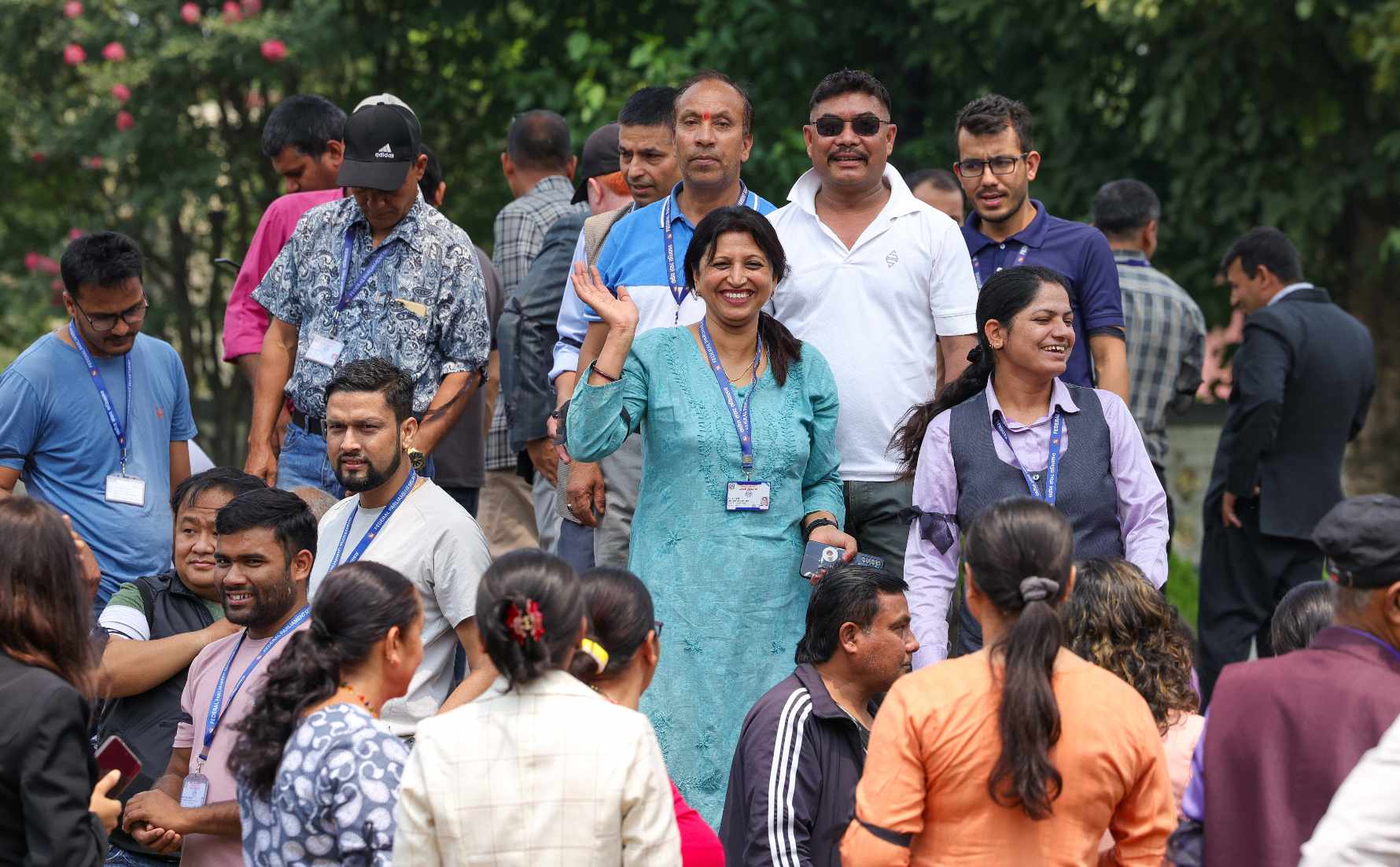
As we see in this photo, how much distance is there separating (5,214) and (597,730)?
12507mm

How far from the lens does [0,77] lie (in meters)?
13.5

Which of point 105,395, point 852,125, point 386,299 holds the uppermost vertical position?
point 852,125

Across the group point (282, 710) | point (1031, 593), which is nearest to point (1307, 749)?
point (1031, 593)

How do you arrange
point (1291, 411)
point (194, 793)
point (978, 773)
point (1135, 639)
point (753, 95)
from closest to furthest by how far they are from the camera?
point (978, 773) → point (1135, 639) → point (194, 793) → point (1291, 411) → point (753, 95)

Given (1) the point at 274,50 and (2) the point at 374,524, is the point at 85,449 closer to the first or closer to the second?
(2) the point at 374,524

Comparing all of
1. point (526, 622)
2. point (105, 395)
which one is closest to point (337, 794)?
point (526, 622)

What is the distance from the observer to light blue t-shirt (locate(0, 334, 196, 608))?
6.43m

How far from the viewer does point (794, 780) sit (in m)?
4.55

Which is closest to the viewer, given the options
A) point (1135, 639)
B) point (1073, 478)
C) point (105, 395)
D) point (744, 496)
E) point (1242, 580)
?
point (1135, 639)

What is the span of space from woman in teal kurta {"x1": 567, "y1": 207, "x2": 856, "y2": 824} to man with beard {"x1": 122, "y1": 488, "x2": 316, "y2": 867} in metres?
0.89

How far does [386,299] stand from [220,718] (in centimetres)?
200

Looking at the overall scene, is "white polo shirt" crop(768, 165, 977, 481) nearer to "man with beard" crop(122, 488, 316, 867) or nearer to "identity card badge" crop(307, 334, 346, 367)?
"identity card badge" crop(307, 334, 346, 367)

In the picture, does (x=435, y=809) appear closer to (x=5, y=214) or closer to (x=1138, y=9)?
(x=1138, y=9)

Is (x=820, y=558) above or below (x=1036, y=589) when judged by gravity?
below
